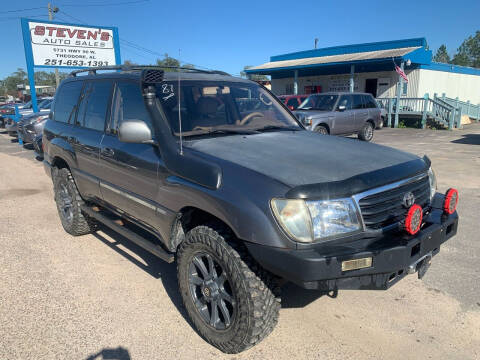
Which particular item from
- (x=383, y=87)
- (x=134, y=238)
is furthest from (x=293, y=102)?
(x=134, y=238)

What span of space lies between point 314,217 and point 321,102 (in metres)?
11.5

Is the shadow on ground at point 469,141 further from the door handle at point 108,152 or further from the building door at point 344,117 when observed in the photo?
the door handle at point 108,152

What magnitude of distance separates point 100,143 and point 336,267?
8.95 ft

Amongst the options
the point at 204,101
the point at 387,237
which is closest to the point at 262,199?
the point at 387,237

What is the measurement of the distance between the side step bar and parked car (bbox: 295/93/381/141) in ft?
28.2

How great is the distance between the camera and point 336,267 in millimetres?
2111

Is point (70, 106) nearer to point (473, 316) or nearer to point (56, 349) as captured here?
point (56, 349)

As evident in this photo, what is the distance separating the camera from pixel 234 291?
2.39 metres

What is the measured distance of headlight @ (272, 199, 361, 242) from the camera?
2152 millimetres

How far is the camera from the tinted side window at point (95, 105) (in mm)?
3871

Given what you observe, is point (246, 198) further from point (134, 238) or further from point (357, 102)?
point (357, 102)

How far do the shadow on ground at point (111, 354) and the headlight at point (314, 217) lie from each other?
1.51 meters

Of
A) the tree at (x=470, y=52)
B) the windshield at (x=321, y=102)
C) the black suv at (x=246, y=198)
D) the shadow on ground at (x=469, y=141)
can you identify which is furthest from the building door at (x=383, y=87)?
the tree at (x=470, y=52)

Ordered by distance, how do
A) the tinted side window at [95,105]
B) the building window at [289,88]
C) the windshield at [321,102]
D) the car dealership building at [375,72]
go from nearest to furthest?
the tinted side window at [95,105], the windshield at [321,102], the car dealership building at [375,72], the building window at [289,88]
